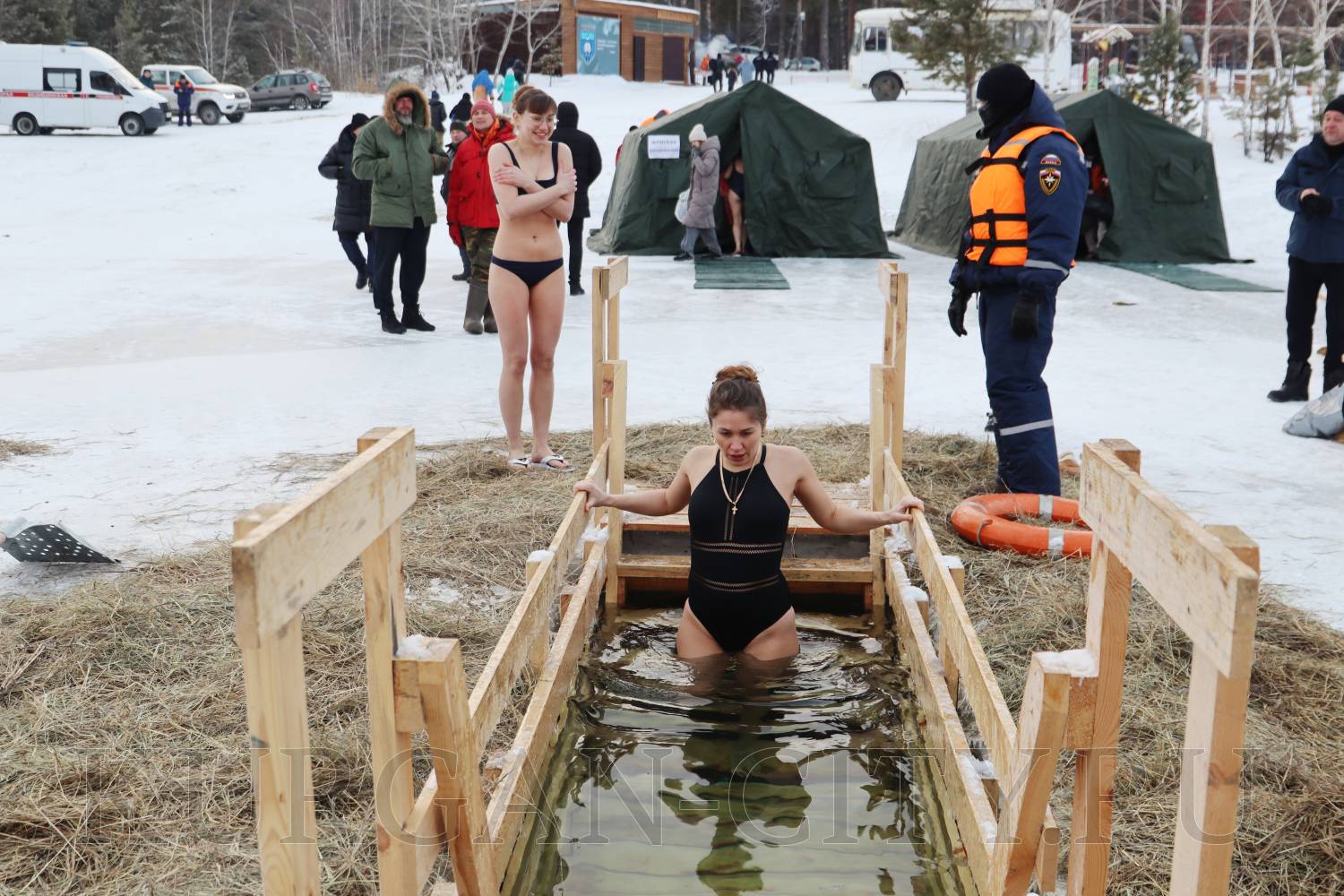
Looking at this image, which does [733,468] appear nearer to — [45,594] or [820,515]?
[820,515]

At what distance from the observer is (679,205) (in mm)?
14539

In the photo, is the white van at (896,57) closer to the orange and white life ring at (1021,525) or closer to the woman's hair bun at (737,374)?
the orange and white life ring at (1021,525)

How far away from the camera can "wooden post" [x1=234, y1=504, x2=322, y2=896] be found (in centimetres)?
151

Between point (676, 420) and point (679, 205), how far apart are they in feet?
26.3

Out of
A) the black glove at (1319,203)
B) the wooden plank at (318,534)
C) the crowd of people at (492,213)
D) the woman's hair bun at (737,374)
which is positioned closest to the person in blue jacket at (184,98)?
the crowd of people at (492,213)

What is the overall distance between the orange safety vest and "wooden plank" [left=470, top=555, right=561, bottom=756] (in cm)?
258

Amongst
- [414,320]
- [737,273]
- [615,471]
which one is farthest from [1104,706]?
[737,273]

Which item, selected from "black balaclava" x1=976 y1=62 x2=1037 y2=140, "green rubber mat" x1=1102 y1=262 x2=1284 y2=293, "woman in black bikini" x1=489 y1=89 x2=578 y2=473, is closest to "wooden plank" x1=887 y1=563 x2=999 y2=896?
"black balaclava" x1=976 y1=62 x2=1037 y2=140

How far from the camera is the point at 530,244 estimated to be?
5.55 metres

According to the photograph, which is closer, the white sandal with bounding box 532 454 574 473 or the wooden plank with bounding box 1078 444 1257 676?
the wooden plank with bounding box 1078 444 1257 676

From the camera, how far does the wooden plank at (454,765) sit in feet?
6.46

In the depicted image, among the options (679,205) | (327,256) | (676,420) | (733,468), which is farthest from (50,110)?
(733,468)

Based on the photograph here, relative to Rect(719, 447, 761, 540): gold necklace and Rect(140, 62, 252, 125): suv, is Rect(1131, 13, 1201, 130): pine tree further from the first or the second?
Rect(719, 447, 761, 540): gold necklace

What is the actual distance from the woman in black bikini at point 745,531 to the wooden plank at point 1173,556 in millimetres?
1712
